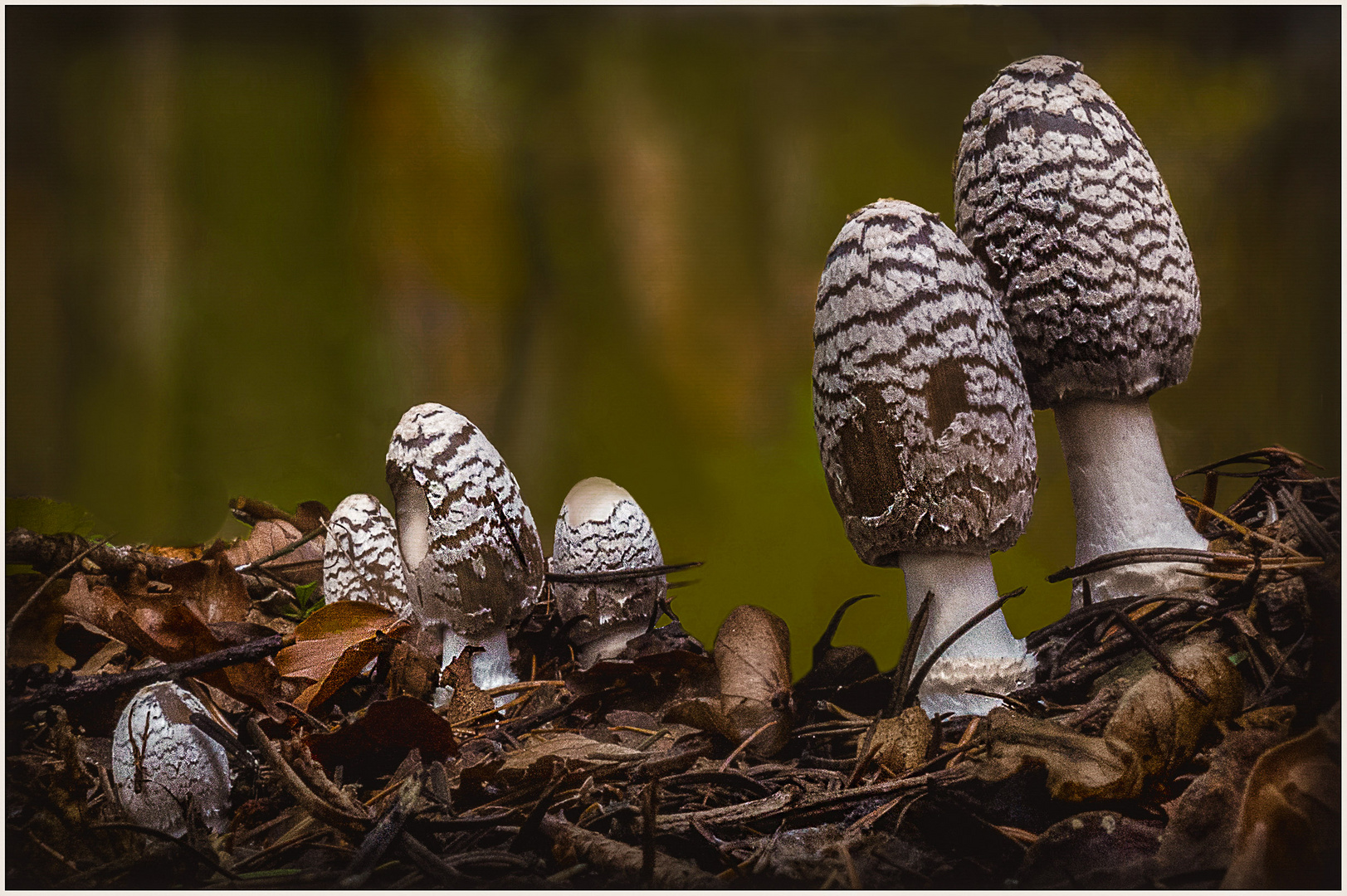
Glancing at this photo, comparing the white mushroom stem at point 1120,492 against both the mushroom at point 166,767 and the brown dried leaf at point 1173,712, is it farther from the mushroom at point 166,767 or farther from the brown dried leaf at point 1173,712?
the mushroom at point 166,767

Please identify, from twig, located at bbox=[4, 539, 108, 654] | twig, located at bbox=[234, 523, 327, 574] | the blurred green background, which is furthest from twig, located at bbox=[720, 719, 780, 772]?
twig, located at bbox=[234, 523, 327, 574]

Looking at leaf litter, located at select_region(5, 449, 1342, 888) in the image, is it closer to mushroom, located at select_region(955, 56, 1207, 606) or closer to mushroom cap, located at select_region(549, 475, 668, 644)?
mushroom, located at select_region(955, 56, 1207, 606)

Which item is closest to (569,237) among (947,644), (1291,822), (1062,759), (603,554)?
(603,554)

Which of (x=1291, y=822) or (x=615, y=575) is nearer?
(x=1291, y=822)

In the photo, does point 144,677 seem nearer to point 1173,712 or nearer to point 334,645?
point 334,645

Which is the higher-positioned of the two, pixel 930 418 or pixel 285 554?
pixel 930 418

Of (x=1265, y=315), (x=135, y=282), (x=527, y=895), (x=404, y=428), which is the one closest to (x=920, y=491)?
(x=1265, y=315)
